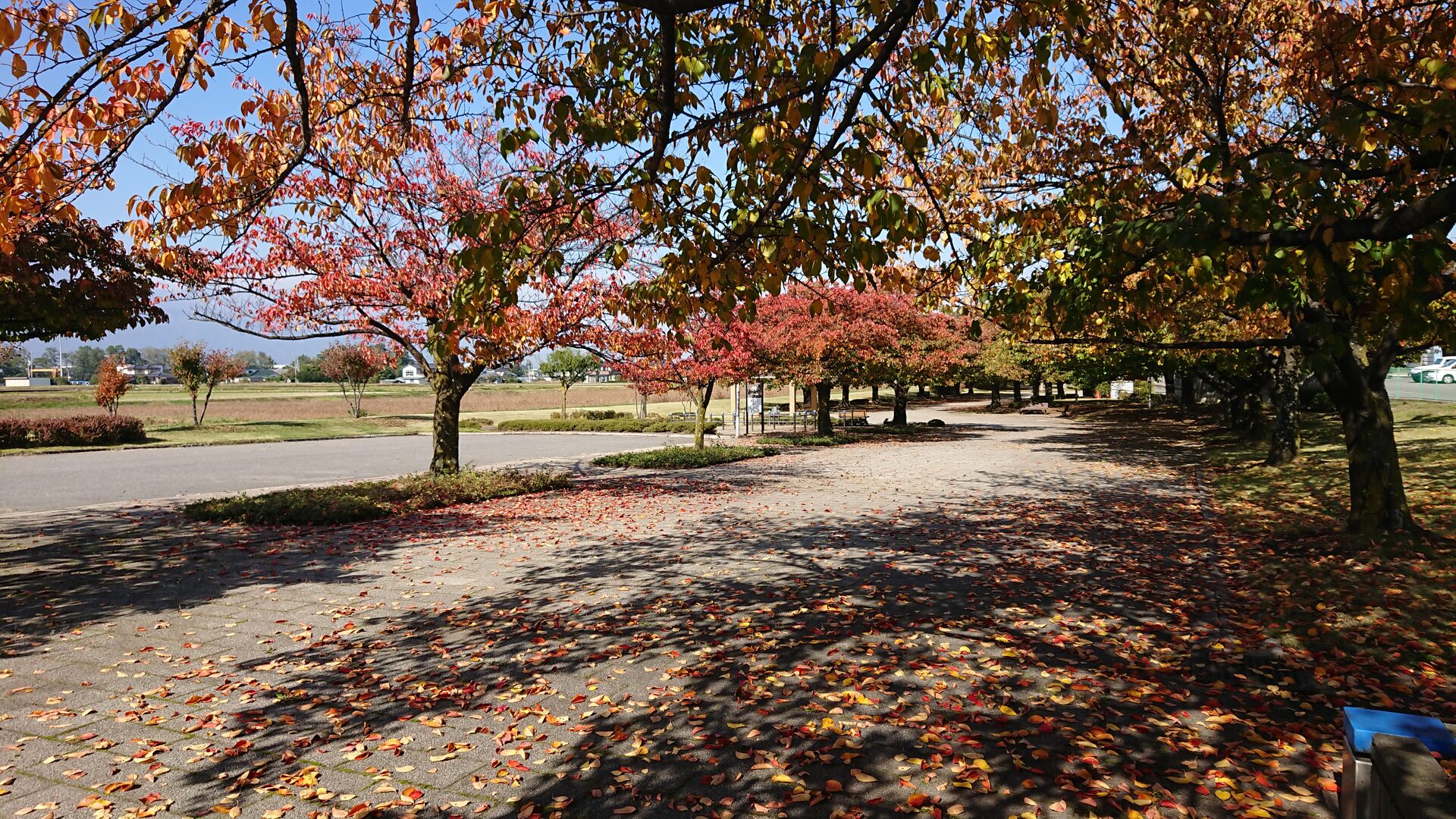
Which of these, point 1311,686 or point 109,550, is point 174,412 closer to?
point 109,550

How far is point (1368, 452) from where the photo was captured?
8.40 meters

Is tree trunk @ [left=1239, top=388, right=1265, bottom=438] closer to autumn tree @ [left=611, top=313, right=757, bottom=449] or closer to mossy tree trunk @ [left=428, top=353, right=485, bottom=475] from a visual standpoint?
autumn tree @ [left=611, top=313, right=757, bottom=449]

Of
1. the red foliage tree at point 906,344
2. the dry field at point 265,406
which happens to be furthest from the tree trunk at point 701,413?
the dry field at point 265,406

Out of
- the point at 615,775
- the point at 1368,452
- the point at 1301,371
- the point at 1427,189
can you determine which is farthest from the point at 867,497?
the point at 1301,371

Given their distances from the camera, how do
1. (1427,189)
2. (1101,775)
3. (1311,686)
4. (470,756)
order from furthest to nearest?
(1427,189)
(1311,686)
(470,756)
(1101,775)

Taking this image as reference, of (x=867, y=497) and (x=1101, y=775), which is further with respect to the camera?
(x=867, y=497)

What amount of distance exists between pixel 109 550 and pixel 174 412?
39.9 m

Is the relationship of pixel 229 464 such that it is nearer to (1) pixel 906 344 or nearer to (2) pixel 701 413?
(2) pixel 701 413

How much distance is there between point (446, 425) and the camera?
50.7 ft

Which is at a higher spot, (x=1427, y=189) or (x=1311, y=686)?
(x=1427, y=189)

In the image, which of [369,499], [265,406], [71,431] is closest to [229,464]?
[71,431]

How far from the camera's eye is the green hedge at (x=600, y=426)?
37062mm

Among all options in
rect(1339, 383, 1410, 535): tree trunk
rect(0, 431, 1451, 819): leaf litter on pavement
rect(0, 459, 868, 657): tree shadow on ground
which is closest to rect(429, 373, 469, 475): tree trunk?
rect(0, 459, 868, 657): tree shadow on ground

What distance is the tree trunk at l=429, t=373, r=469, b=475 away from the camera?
1499 cm
